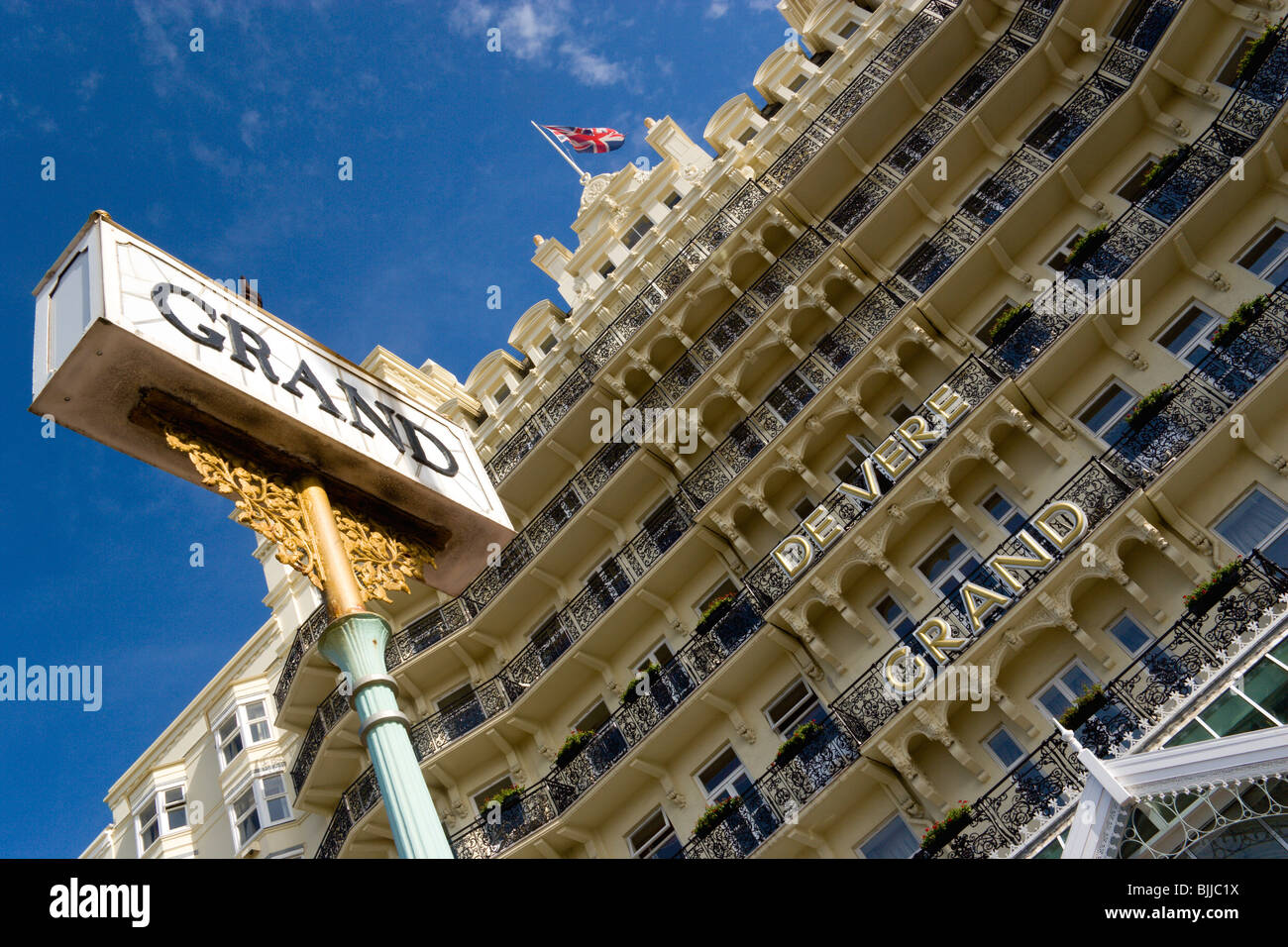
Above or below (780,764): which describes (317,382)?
above

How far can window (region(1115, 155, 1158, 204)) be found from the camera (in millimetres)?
20188

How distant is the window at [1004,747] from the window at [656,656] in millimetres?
7188

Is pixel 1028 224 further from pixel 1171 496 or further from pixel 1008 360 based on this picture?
pixel 1171 496

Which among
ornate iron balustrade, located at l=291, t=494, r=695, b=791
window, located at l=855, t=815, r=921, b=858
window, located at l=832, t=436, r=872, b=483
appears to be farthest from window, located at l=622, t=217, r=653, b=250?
window, located at l=855, t=815, r=921, b=858

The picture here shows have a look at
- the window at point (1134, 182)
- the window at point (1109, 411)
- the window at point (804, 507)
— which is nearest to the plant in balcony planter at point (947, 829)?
the window at point (1109, 411)

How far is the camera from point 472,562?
32.0 ft

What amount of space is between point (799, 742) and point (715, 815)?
1.86 metres

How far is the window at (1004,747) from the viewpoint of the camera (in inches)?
642

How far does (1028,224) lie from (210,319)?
54.7 feet

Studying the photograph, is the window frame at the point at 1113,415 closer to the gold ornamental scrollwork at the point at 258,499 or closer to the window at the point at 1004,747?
the window at the point at 1004,747

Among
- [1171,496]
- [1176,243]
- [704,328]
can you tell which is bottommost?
[1171,496]

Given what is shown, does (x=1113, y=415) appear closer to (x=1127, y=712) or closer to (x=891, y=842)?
(x=1127, y=712)

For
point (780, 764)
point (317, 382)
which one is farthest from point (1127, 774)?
point (317, 382)

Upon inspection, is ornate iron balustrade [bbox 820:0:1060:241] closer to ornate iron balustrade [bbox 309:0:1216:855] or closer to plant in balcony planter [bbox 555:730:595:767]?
ornate iron balustrade [bbox 309:0:1216:855]
